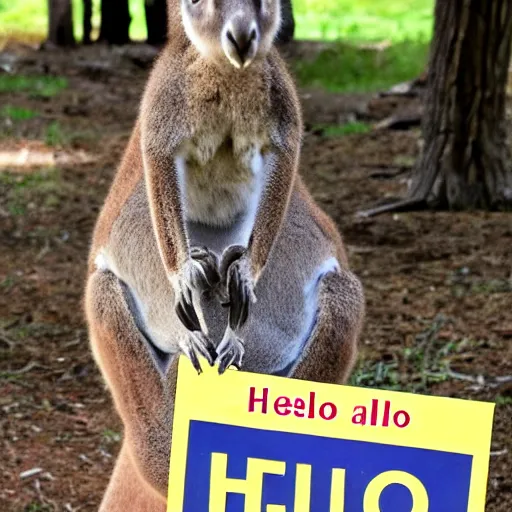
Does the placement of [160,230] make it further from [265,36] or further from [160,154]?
[265,36]

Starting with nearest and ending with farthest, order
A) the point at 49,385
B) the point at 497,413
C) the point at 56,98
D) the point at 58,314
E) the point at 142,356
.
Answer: the point at 142,356, the point at 497,413, the point at 49,385, the point at 58,314, the point at 56,98

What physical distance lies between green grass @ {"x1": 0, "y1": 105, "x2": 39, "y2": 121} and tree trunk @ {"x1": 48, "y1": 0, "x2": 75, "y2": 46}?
3.64m

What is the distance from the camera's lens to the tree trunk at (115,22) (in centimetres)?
1423

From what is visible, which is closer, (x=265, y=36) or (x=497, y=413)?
(x=265, y=36)

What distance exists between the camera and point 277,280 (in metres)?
2.78

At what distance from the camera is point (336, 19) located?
1739cm

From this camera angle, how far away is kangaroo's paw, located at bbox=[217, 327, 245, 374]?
238 cm

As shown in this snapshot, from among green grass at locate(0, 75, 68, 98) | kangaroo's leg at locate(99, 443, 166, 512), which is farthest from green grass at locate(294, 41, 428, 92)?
kangaroo's leg at locate(99, 443, 166, 512)

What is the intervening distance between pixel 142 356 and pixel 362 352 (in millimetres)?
2451

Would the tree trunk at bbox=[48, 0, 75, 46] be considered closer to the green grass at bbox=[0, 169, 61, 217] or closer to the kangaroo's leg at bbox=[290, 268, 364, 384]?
the green grass at bbox=[0, 169, 61, 217]

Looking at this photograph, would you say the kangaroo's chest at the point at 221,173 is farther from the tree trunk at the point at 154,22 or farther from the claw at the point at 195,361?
the tree trunk at the point at 154,22

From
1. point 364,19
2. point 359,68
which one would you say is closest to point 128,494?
point 359,68

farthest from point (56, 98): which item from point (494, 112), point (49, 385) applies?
point (49, 385)

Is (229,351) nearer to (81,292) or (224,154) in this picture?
(224,154)
